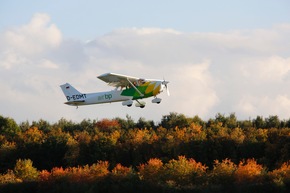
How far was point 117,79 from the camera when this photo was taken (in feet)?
200

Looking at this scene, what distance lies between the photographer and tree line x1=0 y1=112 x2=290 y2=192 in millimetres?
64312

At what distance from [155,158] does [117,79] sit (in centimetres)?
1804

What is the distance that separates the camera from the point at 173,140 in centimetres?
8412

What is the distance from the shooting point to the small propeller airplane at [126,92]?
59.5m

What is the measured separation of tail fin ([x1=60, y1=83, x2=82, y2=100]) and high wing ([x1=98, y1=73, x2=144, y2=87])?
436cm

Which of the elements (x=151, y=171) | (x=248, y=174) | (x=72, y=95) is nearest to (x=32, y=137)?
(x=151, y=171)

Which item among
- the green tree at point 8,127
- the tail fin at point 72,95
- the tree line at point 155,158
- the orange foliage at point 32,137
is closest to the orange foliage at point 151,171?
the tree line at point 155,158

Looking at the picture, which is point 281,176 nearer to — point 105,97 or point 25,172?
point 105,97

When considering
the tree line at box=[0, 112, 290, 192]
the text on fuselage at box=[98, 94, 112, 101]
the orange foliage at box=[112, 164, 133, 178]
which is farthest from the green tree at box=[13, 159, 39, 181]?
the text on fuselage at box=[98, 94, 112, 101]

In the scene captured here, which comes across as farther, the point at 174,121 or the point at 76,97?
the point at 174,121

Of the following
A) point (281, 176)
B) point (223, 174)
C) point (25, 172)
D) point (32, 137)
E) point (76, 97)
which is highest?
point (76, 97)

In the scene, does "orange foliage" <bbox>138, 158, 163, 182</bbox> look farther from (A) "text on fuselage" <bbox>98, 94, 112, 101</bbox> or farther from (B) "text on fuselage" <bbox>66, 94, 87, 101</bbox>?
(A) "text on fuselage" <bbox>98, 94, 112, 101</bbox>

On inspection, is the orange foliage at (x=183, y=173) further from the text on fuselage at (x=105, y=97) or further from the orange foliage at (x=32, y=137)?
the orange foliage at (x=32, y=137)

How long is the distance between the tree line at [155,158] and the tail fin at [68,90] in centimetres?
690
